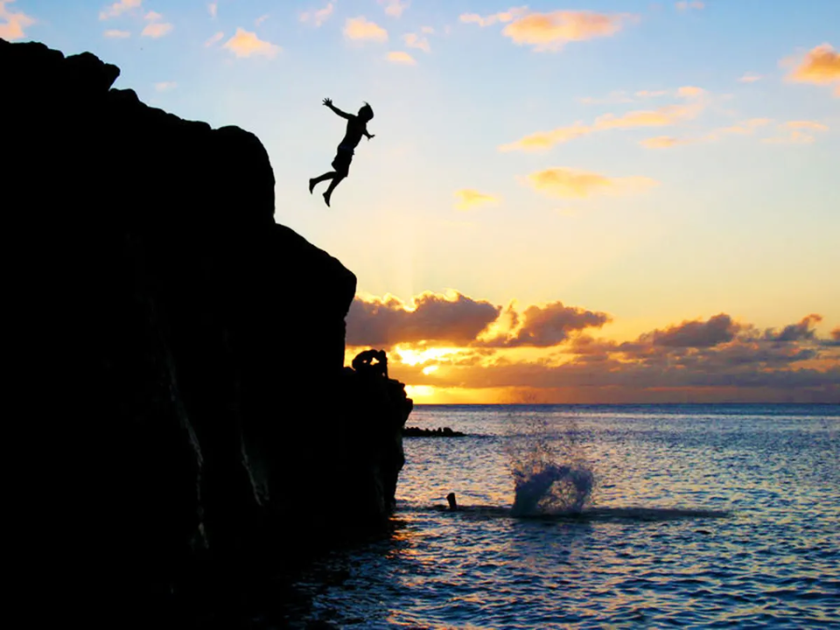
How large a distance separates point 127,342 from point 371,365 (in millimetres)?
19671

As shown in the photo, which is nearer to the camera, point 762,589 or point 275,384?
point 762,589

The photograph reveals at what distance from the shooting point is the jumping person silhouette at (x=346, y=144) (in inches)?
690

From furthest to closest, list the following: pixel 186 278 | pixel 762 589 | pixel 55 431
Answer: pixel 762 589, pixel 186 278, pixel 55 431

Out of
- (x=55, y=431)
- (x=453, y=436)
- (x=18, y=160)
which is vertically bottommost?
(x=453, y=436)

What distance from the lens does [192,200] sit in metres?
20.5

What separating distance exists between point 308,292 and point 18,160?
44.7ft

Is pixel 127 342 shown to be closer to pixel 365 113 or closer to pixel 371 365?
pixel 365 113

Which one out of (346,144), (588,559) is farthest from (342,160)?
(588,559)

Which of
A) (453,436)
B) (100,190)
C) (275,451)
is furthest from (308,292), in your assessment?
(453,436)

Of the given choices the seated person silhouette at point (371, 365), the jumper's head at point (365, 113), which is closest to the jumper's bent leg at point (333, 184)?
the jumper's head at point (365, 113)

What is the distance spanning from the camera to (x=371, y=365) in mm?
32969

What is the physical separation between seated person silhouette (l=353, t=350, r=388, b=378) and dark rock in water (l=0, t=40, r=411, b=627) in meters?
8.68

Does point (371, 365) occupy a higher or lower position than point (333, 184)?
lower

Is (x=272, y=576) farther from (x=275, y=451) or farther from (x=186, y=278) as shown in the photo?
(x=186, y=278)
